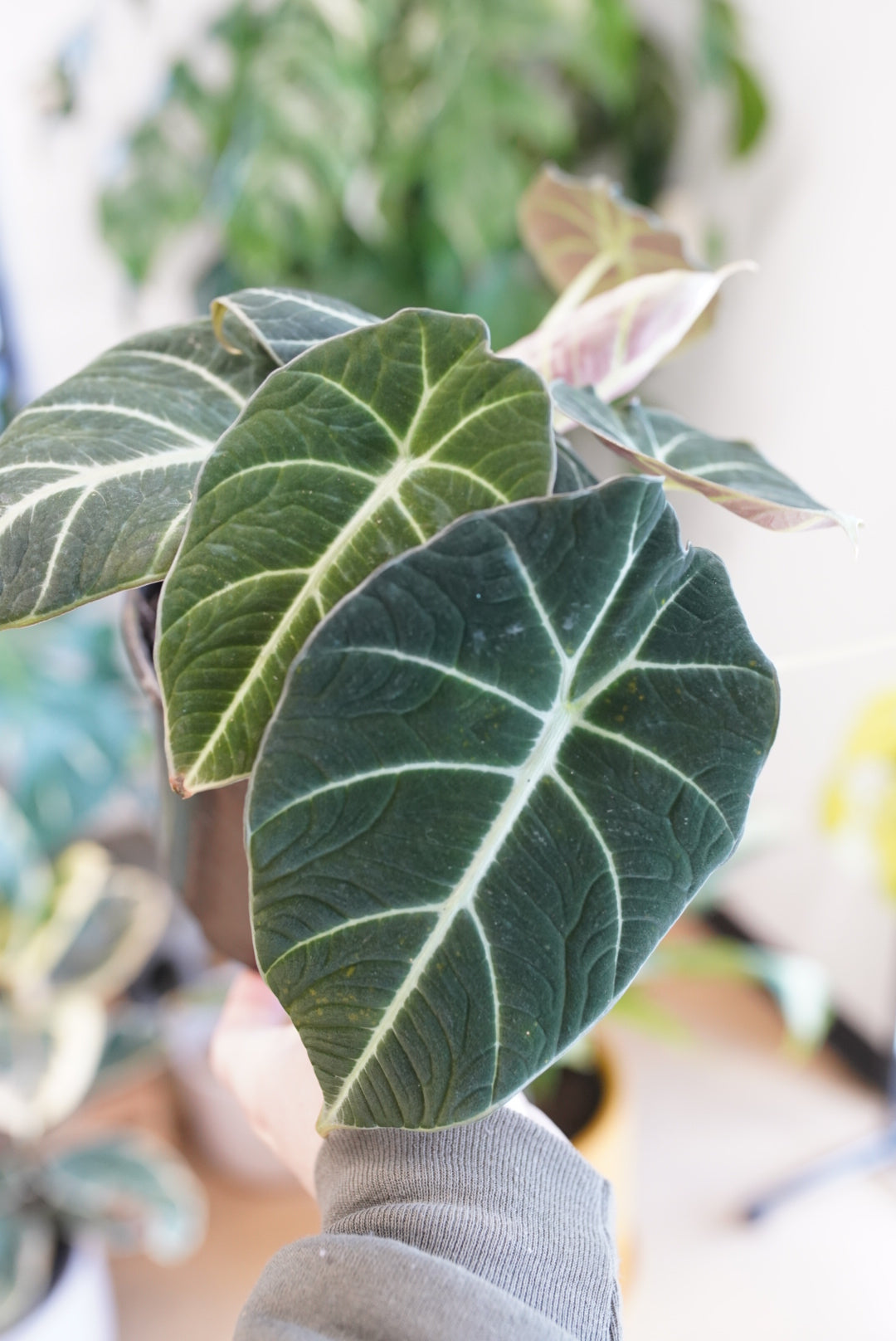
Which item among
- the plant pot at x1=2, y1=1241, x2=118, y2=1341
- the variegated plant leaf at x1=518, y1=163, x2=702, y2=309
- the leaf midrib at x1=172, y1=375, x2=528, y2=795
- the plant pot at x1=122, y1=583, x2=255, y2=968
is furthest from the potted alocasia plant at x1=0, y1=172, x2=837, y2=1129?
the plant pot at x1=2, y1=1241, x2=118, y2=1341

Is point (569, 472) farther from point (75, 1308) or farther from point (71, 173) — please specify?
point (71, 173)

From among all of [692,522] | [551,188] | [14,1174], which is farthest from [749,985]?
[551,188]

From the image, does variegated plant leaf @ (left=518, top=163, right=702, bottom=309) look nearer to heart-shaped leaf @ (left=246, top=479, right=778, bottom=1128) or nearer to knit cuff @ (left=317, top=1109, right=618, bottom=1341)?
heart-shaped leaf @ (left=246, top=479, right=778, bottom=1128)

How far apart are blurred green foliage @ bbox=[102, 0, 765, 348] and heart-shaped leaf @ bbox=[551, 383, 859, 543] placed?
3.20 feet

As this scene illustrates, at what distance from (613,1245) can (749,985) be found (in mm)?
1442

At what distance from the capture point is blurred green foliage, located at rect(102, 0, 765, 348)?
4.30 ft

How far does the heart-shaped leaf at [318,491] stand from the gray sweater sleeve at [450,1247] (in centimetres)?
18

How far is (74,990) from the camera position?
4.16 feet

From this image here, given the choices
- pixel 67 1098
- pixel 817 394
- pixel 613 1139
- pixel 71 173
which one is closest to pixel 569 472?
pixel 613 1139

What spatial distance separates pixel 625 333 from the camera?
1.76 ft

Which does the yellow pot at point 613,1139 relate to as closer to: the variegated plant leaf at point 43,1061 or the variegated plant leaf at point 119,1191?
the variegated plant leaf at point 119,1191

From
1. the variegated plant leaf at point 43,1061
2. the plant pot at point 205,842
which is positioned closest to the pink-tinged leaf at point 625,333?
the plant pot at point 205,842

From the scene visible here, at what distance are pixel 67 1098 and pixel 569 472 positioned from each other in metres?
1.03

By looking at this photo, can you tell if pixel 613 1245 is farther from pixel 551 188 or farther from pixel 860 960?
pixel 860 960
